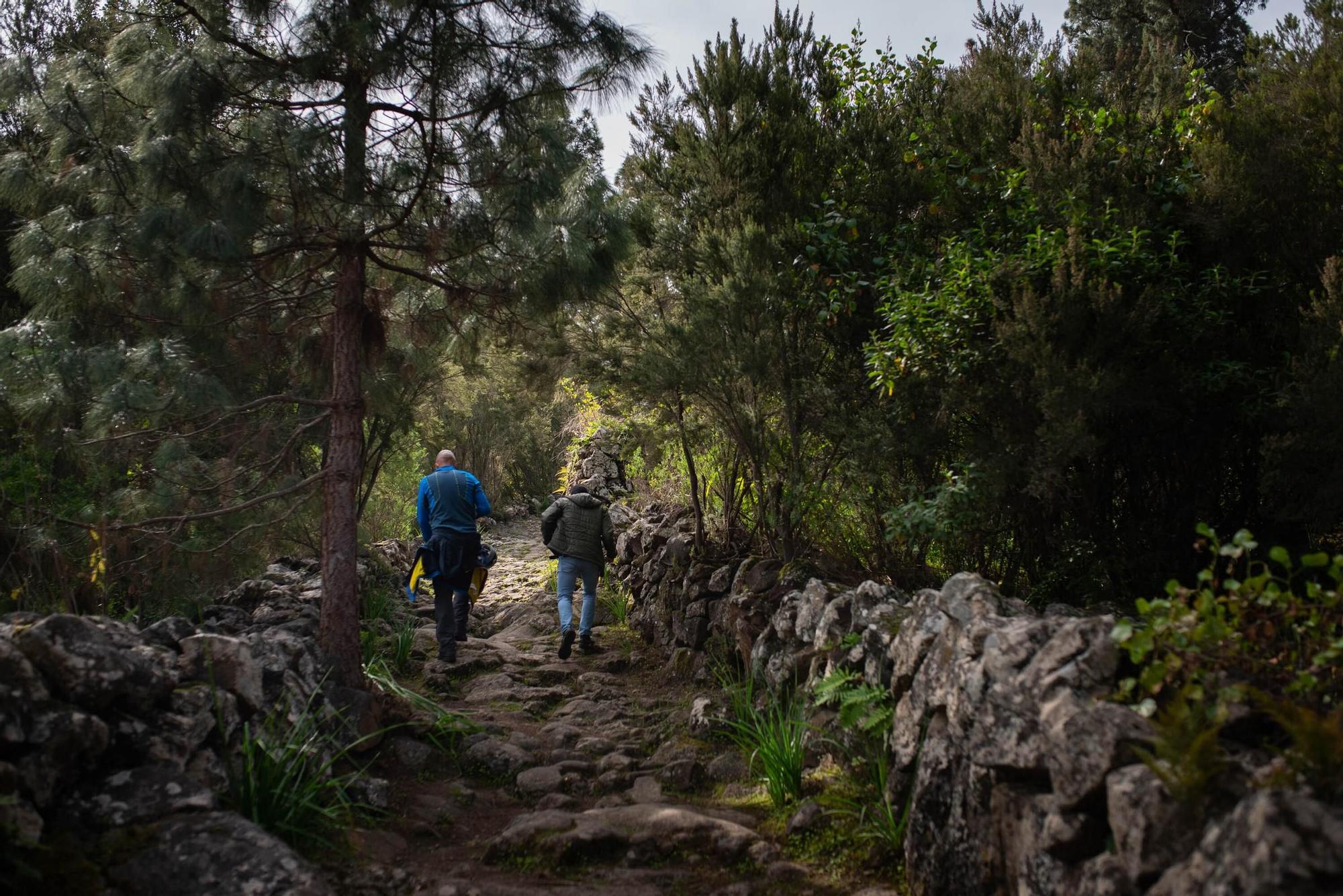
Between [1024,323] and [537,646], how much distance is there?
647 centimetres

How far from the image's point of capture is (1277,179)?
5.18 metres

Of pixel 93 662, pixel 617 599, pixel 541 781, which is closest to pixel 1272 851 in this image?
pixel 93 662

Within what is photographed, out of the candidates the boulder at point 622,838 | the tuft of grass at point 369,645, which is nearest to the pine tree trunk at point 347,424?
the tuft of grass at point 369,645

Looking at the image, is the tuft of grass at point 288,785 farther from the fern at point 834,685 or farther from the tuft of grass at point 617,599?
the tuft of grass at point 617,599

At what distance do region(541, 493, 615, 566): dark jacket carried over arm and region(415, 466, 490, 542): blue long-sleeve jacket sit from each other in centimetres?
77

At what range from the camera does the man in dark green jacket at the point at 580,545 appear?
9391mm

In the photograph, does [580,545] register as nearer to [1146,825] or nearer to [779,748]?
[779,748]

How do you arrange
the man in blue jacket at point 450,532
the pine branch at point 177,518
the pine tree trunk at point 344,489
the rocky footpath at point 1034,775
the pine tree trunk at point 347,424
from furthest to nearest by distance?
the man in blue jacket at point 450,532, the pine tree trunk at point 344,489, the pine tree trunk at point 347,424, the pine branch at point 177,518, the rocky footpath at point 1034,775

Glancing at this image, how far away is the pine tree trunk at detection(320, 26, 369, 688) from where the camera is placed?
6039 millimetres

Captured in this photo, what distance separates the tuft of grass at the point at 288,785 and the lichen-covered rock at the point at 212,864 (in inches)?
12.4

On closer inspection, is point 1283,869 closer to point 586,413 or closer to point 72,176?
point 72,176

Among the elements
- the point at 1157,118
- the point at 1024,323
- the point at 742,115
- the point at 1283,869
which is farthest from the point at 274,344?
the point at 1283,869

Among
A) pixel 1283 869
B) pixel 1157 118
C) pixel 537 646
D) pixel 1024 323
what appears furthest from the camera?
pixel 537 646

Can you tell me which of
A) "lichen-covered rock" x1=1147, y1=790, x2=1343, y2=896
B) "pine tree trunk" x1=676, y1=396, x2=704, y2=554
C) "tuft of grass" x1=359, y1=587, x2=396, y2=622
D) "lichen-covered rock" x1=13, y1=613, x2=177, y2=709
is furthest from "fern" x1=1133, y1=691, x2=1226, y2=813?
"tuft of grass" x1=359, y1=587, x2=396, y2=622
